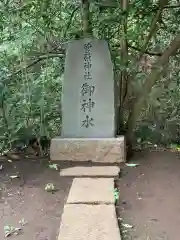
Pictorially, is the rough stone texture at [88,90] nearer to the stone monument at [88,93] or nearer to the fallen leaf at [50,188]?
the stone monument at [88,93]

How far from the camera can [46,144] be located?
16.4ft

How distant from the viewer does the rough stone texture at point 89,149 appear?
14.7 feet

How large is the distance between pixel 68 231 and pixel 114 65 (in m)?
2.67

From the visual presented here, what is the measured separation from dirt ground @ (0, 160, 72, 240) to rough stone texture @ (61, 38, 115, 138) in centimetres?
61

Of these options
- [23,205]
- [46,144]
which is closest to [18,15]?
[46,144]

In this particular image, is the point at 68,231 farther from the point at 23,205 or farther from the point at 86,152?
the point at 86,152

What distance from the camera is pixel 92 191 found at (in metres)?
3.44

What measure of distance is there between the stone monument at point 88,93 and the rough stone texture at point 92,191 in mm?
906

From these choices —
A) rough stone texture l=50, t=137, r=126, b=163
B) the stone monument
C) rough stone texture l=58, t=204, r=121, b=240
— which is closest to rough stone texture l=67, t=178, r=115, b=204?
rough stone texture l=58, t=204, r=121, b=240

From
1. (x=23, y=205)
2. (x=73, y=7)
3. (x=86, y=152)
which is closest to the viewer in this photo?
(x=23, y=205)

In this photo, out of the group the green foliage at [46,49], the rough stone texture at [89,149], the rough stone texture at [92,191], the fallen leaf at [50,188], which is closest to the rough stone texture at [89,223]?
the rough stone texture at [92,191]

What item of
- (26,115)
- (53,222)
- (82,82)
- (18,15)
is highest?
(18,15)

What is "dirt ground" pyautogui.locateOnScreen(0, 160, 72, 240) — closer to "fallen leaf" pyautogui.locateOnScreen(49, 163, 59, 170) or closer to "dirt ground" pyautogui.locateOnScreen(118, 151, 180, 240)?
"fallen leaf" pyautogui.locateOnScreen(49, 163, 59, 170)

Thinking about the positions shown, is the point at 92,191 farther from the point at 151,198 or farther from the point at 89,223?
the point at 89,223
